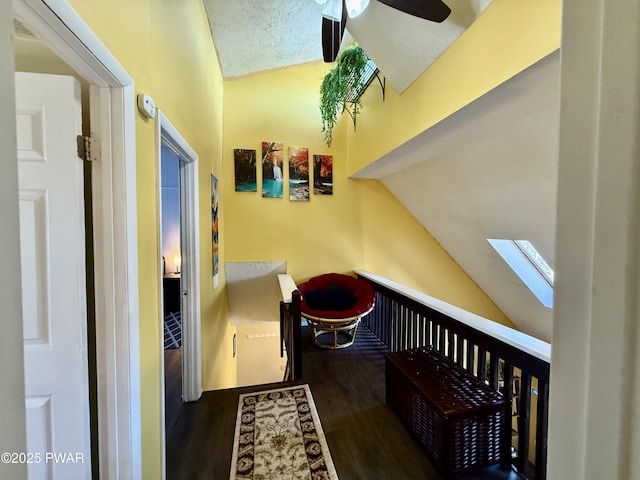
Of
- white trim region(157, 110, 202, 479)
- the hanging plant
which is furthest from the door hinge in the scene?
the hanging plant

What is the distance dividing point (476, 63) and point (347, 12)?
961mm

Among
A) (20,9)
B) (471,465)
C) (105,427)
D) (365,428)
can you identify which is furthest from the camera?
(365,428)

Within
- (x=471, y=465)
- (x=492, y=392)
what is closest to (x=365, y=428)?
(x=471, y=465)

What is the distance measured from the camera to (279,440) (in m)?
1.68

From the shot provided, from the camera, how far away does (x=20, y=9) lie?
64 centimetres

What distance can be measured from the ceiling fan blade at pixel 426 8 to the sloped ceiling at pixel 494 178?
20.4 inches

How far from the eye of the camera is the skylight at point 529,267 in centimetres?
312

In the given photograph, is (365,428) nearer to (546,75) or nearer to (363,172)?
(546,75)

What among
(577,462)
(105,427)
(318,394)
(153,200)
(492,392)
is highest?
(153,200)

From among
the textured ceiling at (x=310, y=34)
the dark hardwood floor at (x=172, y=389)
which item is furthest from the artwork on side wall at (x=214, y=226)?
the textured ceiling at (x=310, y=34)

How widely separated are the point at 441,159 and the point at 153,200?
250 cm

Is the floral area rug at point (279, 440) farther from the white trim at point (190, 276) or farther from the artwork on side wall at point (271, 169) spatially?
the artwork on side wall at point (271, 169)

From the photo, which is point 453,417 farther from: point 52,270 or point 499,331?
point 52,270

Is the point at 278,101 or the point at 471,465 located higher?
the point at 278,101
